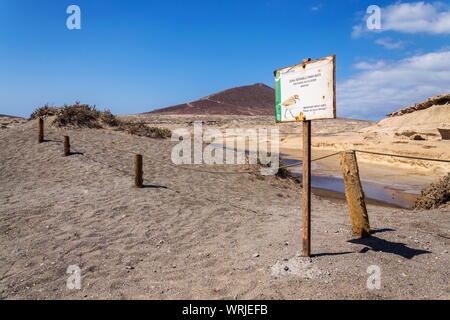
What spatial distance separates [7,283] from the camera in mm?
3781

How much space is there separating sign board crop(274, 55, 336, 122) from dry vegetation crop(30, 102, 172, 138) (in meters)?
14.5

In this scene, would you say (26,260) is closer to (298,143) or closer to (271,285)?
(271,285)

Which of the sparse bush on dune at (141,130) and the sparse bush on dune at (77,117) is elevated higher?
the sparse bush on dune at (77,117)

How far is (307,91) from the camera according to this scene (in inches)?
154

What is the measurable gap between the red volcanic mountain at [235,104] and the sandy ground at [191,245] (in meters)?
41.1

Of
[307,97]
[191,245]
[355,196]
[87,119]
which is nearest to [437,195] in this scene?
[355,196]

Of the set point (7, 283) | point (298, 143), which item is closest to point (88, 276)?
point (7, 283)

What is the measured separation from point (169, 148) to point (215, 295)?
1223 cm

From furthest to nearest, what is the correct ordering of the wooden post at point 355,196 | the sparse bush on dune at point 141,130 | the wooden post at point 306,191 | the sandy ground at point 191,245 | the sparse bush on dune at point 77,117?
the sparse bush on dune at point 141,130 < the sparse bush on dune at point 77,117 < the wooden post at point 355,196 < the wooden post at point 306,191 < the sandy ground at point 191,245

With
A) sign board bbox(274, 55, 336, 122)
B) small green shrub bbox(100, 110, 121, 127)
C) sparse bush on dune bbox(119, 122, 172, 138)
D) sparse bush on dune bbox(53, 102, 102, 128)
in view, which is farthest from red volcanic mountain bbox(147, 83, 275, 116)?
sign board bbox(274, 55, 336, 122)

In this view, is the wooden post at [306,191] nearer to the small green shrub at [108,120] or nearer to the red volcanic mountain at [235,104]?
the small green shrub at [108,120]

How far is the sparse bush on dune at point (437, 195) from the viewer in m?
7.62

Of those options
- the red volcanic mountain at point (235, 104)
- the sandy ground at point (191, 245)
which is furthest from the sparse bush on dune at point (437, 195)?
the red volcanic mountain at point (235, 104)

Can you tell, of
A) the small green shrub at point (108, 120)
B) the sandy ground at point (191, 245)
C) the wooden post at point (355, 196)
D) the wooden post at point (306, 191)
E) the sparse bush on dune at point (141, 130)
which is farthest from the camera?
the small green shrub at point (108, 120)
